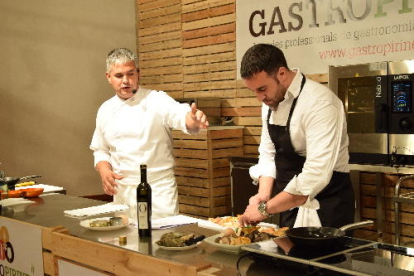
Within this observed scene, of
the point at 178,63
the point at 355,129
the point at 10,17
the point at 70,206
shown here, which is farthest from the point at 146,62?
the point at 70,206

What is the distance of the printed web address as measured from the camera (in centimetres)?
510

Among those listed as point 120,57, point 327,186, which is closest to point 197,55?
point 120,57

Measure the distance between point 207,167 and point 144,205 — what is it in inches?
157

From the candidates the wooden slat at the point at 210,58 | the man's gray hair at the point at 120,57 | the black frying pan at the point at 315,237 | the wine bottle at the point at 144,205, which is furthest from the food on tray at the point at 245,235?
the wooden slat at the point at 210,58

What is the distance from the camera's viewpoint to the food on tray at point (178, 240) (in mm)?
2292

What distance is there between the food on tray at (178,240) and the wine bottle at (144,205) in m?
Answer: 0.18

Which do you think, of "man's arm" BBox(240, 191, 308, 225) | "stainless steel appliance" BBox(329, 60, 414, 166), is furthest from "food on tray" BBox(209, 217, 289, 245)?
"stainless steel appliance" BBox(329, 60, 414, 166)

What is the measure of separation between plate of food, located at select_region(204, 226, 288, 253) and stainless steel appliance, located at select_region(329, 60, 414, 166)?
9.22 ft

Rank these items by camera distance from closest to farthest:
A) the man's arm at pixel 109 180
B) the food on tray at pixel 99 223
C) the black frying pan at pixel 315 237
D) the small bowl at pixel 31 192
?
the black frying pan at pixel 315 237
the food on tray at pixel 99 223
the man's arm at pixel 109 180
the small bowl at pixel 31 192

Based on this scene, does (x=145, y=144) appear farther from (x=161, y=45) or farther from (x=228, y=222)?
(x=161, y=45)

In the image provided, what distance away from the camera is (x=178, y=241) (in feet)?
7.57

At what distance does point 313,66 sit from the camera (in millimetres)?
5918

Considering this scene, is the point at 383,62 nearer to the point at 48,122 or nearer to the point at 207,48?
the point at 207,48

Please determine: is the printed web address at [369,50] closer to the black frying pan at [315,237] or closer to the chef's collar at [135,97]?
the chef's collar at [135,97]
